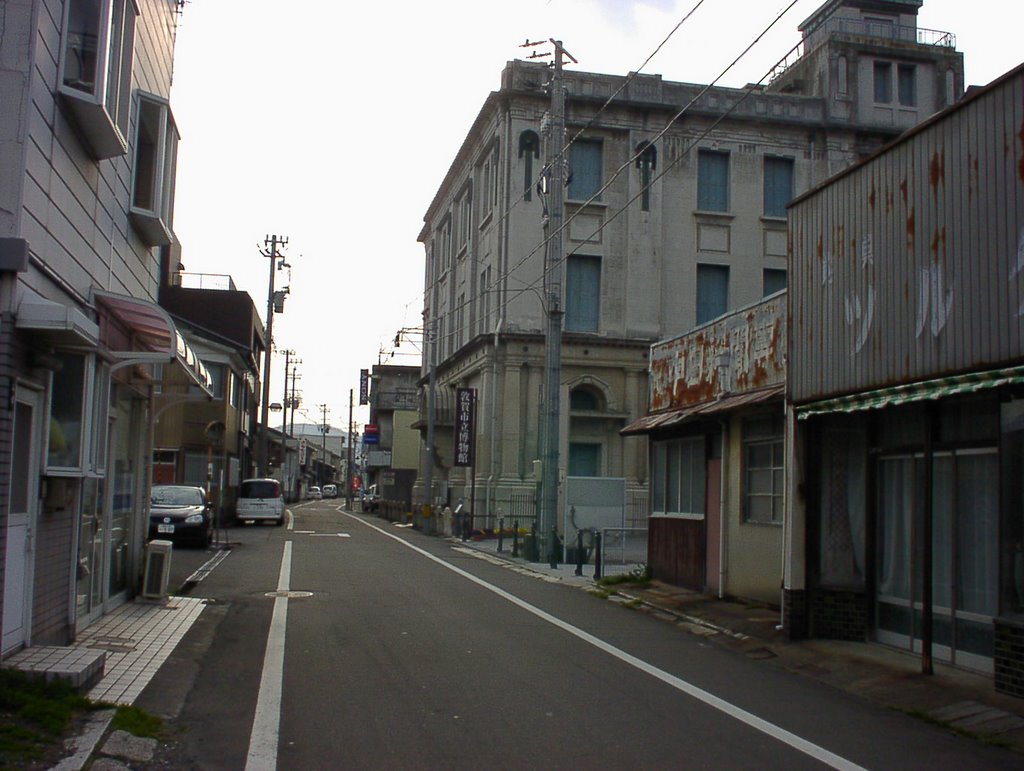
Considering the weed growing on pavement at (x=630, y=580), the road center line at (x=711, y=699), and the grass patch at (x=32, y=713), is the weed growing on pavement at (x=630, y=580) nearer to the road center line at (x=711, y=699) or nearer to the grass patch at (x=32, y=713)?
the road center line at (x=711, y=699)

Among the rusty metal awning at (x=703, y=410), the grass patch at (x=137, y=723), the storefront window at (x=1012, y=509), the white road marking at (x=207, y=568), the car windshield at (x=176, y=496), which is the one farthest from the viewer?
the car windshield at (x=176, y=496)

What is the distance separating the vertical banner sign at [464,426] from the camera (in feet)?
126

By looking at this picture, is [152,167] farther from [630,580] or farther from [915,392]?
[630,580]

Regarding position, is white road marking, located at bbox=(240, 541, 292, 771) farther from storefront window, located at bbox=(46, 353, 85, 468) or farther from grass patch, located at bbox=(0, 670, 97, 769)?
storefront window, located at bbox=(46, 353, 85, 468)

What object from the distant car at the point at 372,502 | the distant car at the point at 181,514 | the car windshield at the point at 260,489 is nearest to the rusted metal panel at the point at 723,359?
the distant car at the point at 181,514

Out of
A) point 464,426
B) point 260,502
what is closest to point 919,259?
point 464,426

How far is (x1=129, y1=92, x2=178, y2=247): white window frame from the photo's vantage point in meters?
12.7

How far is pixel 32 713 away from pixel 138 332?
597cm

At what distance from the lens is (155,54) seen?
13.7 m

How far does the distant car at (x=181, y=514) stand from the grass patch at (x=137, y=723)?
16.8 meters

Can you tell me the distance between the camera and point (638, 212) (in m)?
37.9

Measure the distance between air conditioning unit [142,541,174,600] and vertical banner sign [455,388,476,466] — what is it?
79.0ft

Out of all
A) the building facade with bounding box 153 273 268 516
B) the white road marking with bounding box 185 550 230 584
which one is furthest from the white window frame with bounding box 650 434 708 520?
the building facade with bounding box 153 273 268 516

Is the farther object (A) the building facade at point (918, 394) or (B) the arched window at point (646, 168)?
(B) the arched window at point (646, 168)
